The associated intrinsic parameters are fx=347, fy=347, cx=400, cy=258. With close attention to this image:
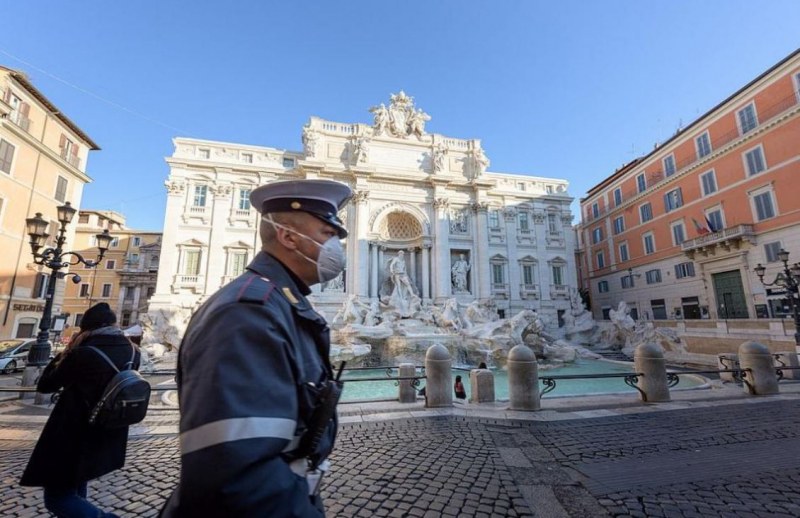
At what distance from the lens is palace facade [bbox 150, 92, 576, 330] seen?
23328 mm

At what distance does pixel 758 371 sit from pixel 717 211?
2040 cm

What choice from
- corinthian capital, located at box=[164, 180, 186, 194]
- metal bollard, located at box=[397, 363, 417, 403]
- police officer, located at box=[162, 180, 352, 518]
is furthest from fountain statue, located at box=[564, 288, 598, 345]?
corinthian capital, located at box=[164, 180, 186, 194]

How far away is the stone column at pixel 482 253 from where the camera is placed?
26.2 meters

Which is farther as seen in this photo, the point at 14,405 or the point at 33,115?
the point at 33,115

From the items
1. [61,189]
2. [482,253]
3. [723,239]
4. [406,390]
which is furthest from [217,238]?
[723,239]

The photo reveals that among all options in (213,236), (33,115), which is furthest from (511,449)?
(33,115)

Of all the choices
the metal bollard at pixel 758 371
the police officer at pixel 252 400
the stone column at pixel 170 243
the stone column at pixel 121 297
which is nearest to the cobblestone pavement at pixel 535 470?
the metal bollard at pixel 758 371

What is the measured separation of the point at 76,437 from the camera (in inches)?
92.6

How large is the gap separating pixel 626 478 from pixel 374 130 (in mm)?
26721

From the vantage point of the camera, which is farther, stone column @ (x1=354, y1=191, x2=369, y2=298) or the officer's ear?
stone column @ (x1=354, y1=191, x2=369, y2=298)

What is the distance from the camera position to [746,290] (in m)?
19.9

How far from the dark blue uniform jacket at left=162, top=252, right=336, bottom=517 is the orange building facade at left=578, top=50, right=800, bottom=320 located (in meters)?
26.1

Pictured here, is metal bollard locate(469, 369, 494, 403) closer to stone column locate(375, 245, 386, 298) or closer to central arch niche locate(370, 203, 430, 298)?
central arch niche locate(370, 203, 430, 298)

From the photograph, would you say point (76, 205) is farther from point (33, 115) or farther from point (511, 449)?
point (511, 449)
